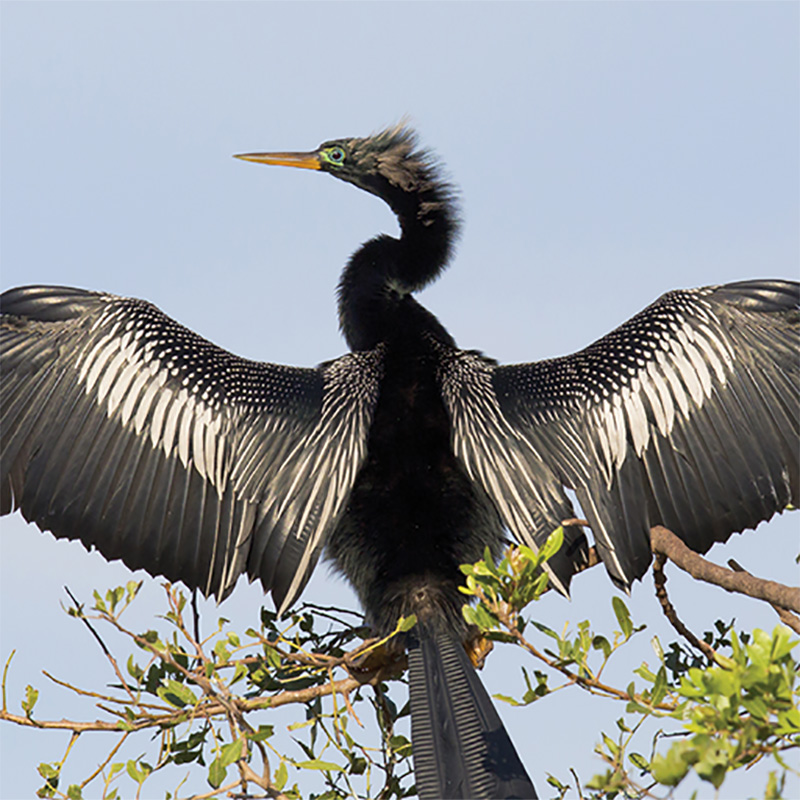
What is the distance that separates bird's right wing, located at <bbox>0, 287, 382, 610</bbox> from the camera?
3271mm

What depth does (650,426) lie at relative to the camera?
11.1 ft

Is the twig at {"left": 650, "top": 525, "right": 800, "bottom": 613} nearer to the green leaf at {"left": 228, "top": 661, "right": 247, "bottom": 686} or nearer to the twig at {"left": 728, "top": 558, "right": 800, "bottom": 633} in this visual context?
the twig at {"left": 728, "top": 558, "right": 800, "bottom": 633}

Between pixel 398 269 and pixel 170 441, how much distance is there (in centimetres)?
127

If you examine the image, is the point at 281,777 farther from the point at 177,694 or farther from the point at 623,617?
the point at 623,617

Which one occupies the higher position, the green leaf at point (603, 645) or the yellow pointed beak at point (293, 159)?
the yellow pointed beak at point (293, 159)

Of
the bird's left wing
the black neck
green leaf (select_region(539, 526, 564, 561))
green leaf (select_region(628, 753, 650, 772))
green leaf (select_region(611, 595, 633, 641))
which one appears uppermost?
the black neck

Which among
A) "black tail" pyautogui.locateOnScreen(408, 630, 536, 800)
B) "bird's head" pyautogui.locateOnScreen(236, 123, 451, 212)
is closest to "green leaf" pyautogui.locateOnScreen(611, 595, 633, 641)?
"black tail" pyautogui.locateOnScreen(408, 630, 536, 800)

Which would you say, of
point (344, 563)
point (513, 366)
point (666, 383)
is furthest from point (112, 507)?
point (666, 383)

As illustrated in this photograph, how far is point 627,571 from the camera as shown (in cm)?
318

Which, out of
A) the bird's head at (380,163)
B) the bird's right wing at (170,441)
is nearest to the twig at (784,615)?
the bird's right wing at (170,441)

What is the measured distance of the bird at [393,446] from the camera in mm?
3240

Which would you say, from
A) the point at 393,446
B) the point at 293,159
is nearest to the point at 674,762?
the point at 393,446

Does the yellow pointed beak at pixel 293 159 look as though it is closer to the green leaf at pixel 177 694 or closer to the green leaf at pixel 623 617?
the green leaf at pixel 177 694

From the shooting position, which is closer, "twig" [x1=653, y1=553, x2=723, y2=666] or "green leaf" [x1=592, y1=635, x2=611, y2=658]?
"green leaf" [x1=592, y1=635, x2=611, y2=658]
